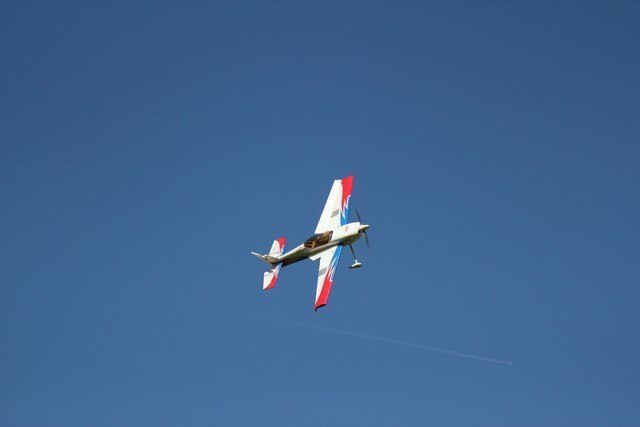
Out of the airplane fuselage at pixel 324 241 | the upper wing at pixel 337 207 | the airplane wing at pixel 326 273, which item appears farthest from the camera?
the upper wing at pixel 337 207

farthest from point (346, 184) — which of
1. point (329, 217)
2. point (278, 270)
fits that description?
point (278, 270)

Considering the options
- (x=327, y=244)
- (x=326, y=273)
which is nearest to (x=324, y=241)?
(x=327, y=244)

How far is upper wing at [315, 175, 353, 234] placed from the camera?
96.2 meters

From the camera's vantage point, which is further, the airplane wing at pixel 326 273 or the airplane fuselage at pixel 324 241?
the airplane fuselage at pixel 324 241

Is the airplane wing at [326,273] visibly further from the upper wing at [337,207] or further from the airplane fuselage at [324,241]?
the upper wing at [337,207]

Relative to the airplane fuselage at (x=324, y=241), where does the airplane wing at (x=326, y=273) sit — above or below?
below

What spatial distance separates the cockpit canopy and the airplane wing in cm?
104

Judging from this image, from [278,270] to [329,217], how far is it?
781 cm

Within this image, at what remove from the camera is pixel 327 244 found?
93688 mm

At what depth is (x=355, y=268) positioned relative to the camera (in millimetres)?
89625

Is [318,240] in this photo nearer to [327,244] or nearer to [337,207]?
[327,244]

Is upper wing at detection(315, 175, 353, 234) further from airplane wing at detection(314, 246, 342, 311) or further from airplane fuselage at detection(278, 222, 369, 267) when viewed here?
airplane wing at detection(314, 246, 342, 311)

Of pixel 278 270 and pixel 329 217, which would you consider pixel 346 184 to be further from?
pixel 278 270

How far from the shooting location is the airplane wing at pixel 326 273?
3472 inches
